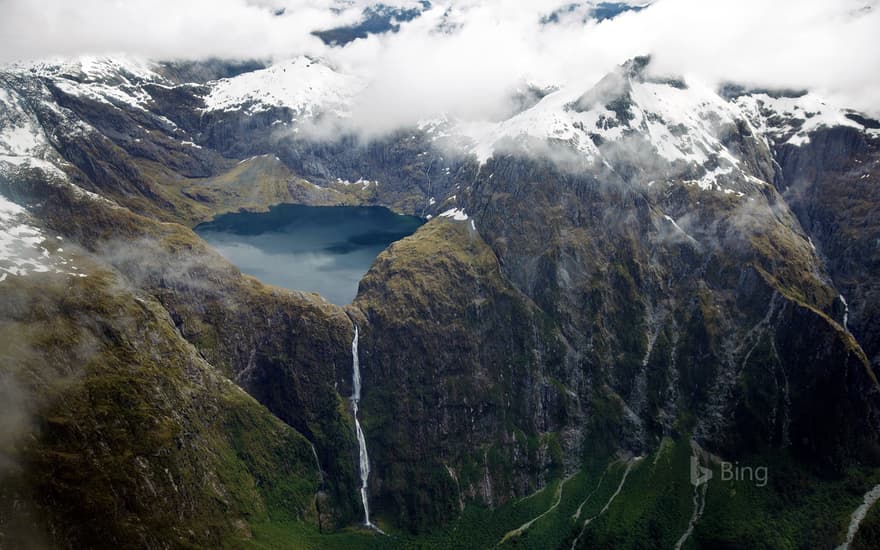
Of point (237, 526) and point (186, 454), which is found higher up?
point (186, 454)

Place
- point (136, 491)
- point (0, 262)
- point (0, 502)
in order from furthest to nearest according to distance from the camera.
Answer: point (0, 262)
point (136, 491)
point (0, 502)

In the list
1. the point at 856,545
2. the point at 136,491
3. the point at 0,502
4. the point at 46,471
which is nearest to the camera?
the point at 0,502

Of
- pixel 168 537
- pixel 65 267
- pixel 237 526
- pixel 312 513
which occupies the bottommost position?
pixel 312 513

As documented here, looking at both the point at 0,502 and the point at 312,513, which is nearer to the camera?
the point at 0,502

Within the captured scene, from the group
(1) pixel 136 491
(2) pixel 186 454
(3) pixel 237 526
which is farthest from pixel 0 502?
(3) pixel 237 526

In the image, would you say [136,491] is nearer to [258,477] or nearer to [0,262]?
[258,477]

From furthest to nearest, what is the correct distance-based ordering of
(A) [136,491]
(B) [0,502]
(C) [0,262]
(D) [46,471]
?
(C) [0,262]
(A) [136,491]
(D) [46,471]
(B) [0,502]

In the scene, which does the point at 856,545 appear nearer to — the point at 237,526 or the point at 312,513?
the point at 312,513

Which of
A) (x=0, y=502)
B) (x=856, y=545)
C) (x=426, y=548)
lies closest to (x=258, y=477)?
(x=426, y=548)

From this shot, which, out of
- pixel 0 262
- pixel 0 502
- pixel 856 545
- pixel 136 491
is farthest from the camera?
pixel 856 545
